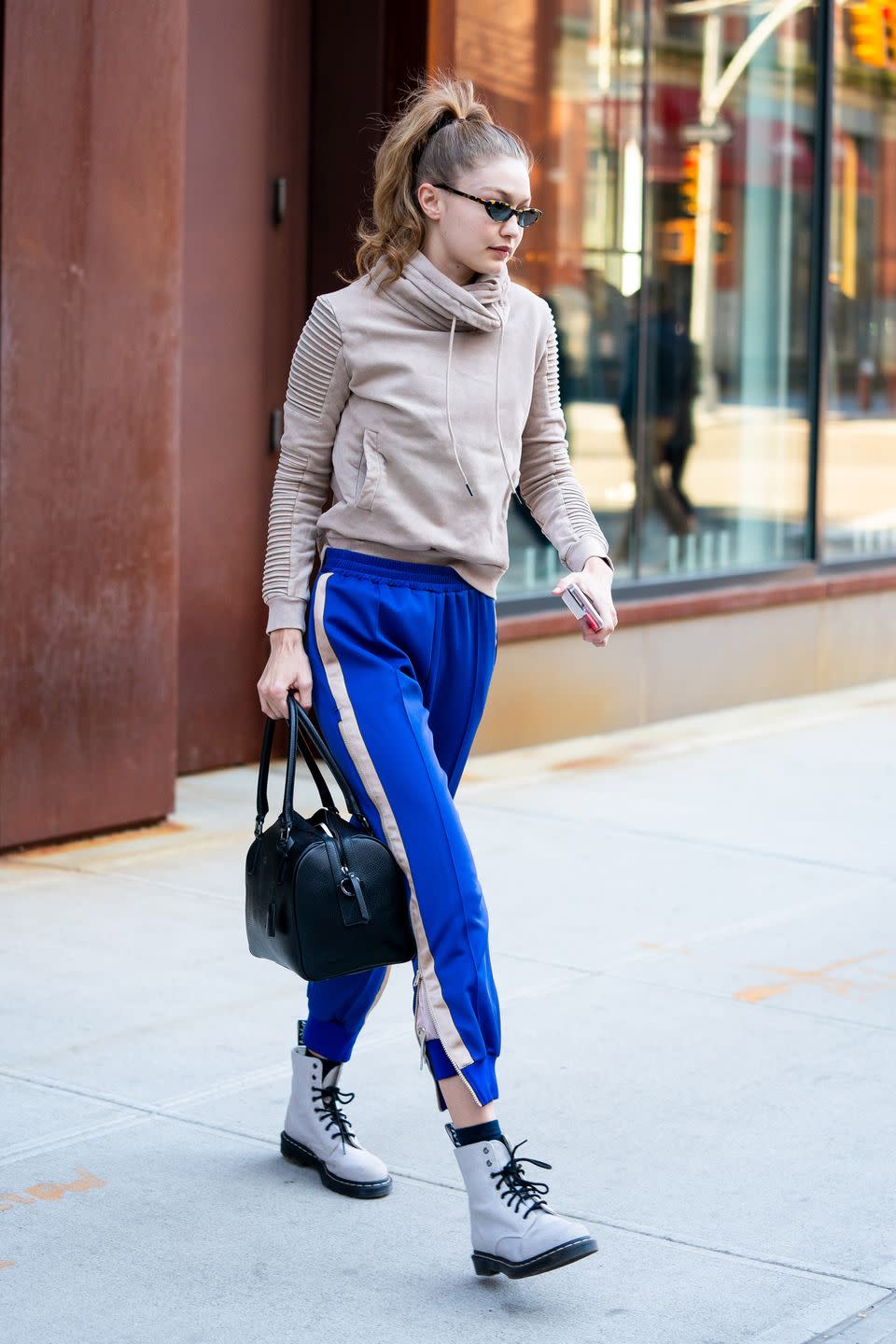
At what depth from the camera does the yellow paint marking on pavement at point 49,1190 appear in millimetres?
3654

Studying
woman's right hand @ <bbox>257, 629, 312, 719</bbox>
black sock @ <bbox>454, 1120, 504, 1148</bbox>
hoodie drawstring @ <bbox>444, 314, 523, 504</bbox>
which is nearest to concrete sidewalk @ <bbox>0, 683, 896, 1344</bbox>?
black sock @ <bbox>454, 1120, 504, 1148</bbox>

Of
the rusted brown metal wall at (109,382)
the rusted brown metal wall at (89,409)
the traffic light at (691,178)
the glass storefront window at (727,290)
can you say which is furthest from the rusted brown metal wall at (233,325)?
the traffic light at (691,178)

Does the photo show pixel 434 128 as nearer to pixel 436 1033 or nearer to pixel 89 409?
pixel 436 1033

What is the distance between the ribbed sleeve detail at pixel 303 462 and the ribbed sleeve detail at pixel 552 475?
0.40m

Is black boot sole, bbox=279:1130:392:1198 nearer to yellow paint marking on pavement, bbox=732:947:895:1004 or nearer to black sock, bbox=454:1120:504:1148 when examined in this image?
black sock, bbox=454:1120:504:1148

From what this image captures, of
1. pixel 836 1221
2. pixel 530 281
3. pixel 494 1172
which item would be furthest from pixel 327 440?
pixel 530 281

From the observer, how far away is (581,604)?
11.7 ft

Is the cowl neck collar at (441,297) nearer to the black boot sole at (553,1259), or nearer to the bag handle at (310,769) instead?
the bag handle at (310,769)

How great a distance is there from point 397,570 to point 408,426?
0.25m

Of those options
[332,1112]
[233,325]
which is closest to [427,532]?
[332,1112]

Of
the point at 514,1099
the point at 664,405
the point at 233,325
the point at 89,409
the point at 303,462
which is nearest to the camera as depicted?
the point at 303,462

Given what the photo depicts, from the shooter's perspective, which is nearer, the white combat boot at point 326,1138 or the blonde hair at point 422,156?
the blonde hair at point 422,156

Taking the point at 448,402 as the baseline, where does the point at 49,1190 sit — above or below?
below

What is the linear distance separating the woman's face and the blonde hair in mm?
21
